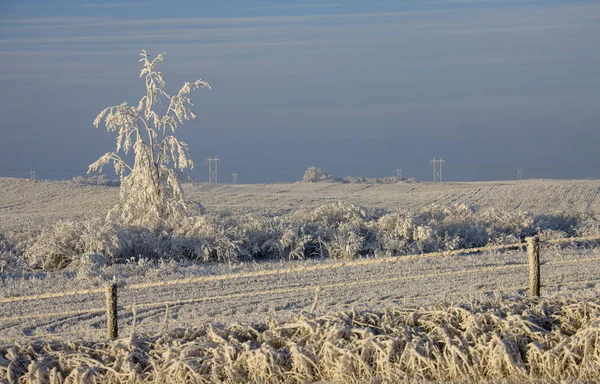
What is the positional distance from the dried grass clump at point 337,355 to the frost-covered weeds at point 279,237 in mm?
8813

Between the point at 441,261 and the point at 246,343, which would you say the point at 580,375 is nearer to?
the point at 246,343

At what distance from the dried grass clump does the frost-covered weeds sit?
8.81 metres

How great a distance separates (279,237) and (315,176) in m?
35.4

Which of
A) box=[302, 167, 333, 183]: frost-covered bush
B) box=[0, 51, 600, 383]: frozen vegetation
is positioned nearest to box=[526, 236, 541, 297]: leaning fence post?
box=[0, 51, 600, 383]: frozen vegetation

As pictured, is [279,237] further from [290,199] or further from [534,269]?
[290,199]

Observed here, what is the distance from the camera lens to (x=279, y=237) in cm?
1596

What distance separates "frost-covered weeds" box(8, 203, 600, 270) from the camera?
1485 cm

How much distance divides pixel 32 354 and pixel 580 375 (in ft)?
13.1

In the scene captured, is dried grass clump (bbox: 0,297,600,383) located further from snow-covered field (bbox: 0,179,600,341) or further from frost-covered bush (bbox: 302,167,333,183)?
frost-covered bush (bbox: 302,167,333,183)

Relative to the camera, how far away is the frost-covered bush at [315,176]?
50.8m

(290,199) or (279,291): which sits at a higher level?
(290,199)

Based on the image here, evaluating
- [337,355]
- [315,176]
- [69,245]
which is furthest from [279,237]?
[315,176]

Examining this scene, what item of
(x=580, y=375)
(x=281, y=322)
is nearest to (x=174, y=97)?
(x=281, y=322)

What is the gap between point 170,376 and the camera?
5.29 m
